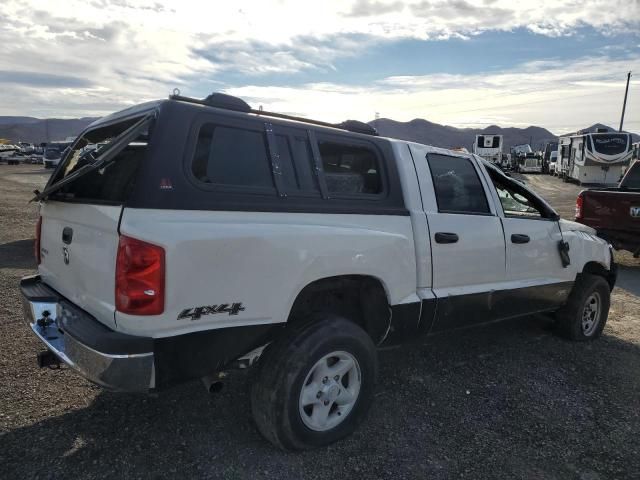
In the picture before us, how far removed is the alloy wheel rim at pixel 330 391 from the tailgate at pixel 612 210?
7454mm

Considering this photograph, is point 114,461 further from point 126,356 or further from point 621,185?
point 621,185

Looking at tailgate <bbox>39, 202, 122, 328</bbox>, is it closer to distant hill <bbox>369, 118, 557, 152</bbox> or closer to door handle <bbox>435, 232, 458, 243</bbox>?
door handle <bbox>435, 232, 458, 243</bbox>

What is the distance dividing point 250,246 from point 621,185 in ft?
34.6

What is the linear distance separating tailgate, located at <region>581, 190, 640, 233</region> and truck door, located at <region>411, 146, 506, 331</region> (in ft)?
19.2

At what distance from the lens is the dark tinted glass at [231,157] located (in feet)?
8.65

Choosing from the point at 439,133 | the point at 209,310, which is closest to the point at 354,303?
the point at 209,310

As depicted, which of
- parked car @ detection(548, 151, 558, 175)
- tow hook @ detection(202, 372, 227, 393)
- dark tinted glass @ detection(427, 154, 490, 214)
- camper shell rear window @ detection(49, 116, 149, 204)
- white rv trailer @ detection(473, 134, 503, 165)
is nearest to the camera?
camper shell rear window @ detection(49, 116, 149, 204)

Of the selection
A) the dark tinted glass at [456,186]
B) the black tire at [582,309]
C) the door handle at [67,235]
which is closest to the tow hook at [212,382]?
the door handle at [67,235]

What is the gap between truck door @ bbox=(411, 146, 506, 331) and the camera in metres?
3.61

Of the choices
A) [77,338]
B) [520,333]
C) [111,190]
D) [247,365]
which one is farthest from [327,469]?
[520,333]

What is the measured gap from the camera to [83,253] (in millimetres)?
2738

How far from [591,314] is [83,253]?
4.77 m

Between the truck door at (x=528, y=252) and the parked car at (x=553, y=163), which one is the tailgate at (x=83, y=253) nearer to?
the truck door at (x=528, y=252)

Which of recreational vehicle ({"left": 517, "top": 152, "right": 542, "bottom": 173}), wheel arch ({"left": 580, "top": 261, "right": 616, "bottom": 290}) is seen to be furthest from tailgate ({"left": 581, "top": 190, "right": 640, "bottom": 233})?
recreational vehicle ({"left": 517, "top": 152, "right": 542, "bottom": 173})
